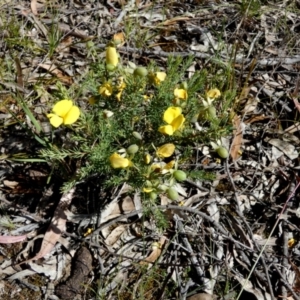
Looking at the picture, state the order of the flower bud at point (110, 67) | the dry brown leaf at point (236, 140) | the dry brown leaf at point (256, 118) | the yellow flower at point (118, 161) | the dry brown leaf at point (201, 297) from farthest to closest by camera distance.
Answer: the dry brown leaf at point (256, 118), the dry brown leaf at point (236, 140), the dry brown leaf at point (201, 297), the flower bud at point (110, 67), the yellow flower at point (118, 161)

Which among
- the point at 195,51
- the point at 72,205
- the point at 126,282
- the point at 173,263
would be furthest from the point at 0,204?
the point at 195,51

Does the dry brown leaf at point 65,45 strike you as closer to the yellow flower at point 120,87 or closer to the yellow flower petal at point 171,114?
the yellow flower at point 120,87

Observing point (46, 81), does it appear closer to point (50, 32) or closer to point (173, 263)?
point (50, 32)

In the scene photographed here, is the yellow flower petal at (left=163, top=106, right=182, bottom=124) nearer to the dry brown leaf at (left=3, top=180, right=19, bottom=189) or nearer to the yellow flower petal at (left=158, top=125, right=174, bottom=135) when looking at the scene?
the yellow flower petal at (left=158, top=125, right=174, bottom=135)

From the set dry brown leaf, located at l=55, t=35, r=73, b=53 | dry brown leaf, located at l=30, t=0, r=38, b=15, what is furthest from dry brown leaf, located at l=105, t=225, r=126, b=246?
dry brown leaf, located at l=30, t=0, r=38, b=15

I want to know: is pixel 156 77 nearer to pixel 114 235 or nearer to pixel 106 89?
pixel 106 89

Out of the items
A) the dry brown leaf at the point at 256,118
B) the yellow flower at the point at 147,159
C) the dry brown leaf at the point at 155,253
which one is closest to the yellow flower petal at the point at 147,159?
the yellow flower at the point at 147,159
